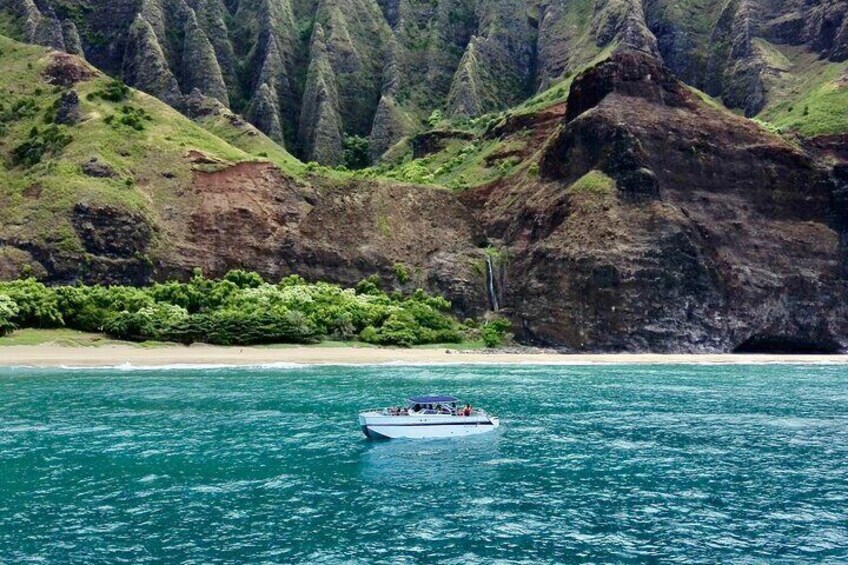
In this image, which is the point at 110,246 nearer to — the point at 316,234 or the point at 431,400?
the point at 316,234

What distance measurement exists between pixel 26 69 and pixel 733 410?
123522 mm

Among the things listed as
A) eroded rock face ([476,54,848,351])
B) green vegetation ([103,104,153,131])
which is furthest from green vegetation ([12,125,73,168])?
eroded rock face ([476,54,848,351])

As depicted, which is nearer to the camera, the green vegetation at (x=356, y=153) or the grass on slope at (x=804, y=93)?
the grass on slope at (x=804, y=93)

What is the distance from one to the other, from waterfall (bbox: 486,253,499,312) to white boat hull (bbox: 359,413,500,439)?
65.5 metres

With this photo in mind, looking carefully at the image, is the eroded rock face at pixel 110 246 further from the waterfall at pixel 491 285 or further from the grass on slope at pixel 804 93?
the grass on slope at pixel 804 93

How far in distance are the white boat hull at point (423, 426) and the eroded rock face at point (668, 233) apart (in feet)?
181

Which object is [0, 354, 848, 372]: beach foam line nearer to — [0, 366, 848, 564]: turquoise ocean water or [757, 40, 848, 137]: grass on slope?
[0, 366, 848, 564]: turquoise ocean water

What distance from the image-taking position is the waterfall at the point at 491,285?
109 meters

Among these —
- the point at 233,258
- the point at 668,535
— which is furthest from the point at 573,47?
the point at 668,535

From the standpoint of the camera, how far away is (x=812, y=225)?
356ft

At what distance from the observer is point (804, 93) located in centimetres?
14525

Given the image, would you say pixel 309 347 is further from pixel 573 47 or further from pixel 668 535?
pixel 573 47

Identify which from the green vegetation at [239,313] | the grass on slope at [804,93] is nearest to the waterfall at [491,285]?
the green vegetation at [239,313]

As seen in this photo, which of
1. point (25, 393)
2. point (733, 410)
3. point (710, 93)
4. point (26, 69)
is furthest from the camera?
point (710, 93)
